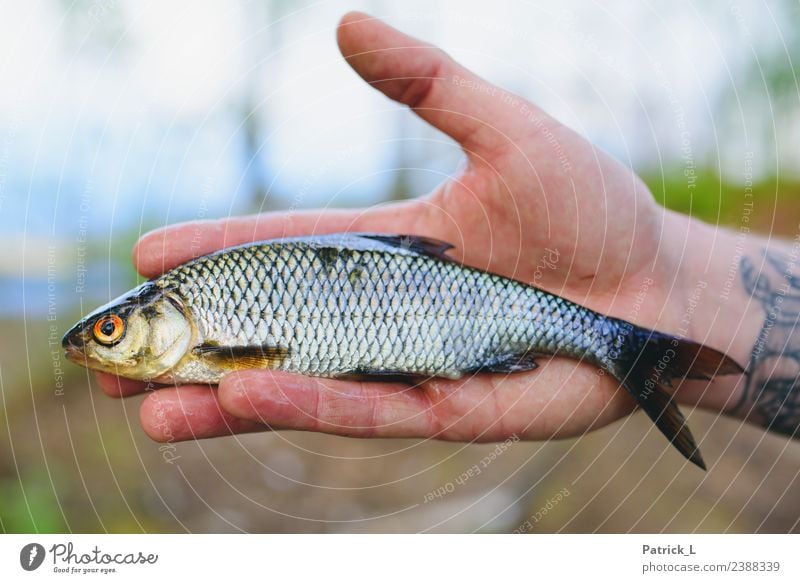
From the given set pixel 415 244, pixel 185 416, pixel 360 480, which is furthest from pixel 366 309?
pixel 360 480

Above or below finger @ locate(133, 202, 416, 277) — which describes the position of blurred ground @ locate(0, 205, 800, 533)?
below

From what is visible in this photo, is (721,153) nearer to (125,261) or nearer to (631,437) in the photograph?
(631,437)

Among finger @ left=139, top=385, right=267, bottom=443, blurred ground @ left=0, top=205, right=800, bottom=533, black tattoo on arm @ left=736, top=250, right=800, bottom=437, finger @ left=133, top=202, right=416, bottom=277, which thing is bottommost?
blurred ground @ left=0, top=205, right=800, bottom=533

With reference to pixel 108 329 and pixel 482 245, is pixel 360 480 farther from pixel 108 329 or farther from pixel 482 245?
pixel 108 329

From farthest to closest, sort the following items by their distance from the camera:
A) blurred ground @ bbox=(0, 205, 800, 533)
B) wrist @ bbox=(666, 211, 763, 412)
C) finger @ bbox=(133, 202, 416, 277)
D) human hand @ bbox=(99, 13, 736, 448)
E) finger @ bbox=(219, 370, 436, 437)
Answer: blurred ground @ bbox=(0, 205, 800, 533)
wrist @ bbox=(666, 211, 763, 412)
finger @ bbox=(133, 202, 416, 277)
human hand @ bbox=(99, 13, 736, 448)
finger @ bbox=(219, 370, 436, 437)

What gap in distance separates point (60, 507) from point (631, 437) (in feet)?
7.41

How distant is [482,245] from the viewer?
1.66 metres

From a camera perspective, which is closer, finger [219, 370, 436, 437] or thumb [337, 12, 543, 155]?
finger [219, 370, 436, 437]

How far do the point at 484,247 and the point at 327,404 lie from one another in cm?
67

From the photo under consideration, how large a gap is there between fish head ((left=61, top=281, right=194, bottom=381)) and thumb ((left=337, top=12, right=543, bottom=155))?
693mm

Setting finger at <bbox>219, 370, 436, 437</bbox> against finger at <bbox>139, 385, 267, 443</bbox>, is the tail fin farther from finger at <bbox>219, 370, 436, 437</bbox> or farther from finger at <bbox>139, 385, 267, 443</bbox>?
finger at <bbox>139, 385, 267, 443</bbox>

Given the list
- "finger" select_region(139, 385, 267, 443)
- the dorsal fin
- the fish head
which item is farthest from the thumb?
"finger" select_region(139, 385, 267, 443)

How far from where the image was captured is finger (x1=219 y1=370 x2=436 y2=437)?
3.84ft

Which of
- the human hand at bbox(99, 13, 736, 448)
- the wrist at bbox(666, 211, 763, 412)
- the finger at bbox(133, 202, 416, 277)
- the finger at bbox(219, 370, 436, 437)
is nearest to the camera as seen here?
the finger at bbox(219, 370, 436, 437)
